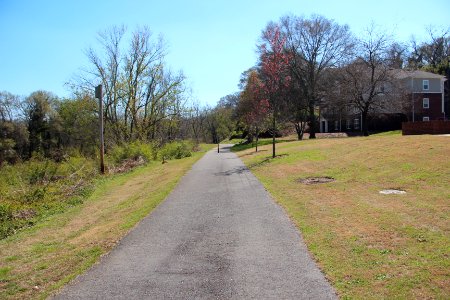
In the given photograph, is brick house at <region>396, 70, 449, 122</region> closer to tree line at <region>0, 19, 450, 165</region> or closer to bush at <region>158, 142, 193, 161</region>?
tree line at <region>0, 19, 450, 165</region>

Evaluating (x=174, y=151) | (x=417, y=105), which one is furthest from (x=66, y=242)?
(x=417, y=105)

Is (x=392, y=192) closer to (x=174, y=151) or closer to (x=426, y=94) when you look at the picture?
(x=174, y=151)

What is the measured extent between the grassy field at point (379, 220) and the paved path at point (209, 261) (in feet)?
1.30

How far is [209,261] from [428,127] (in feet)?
88.6

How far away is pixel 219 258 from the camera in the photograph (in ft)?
20.9

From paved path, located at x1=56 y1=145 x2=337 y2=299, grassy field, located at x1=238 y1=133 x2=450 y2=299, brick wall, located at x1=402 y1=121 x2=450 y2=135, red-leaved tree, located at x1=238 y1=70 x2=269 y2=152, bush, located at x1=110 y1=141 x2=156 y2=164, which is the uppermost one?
red-leaved tree, located at x1=238 y1=70 x2=269 y2=152

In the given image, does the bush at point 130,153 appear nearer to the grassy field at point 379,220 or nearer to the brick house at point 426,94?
the grassy field at point 379,220

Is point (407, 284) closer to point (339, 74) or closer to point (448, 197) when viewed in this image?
point (448, 197)

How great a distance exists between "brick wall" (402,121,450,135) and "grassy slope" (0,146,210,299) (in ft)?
70.6

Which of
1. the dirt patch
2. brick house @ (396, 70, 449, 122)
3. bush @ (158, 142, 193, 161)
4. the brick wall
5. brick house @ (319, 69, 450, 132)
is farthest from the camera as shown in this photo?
brick house @ (396, 70, 449, 122)

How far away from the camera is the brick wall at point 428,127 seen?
91.0ft

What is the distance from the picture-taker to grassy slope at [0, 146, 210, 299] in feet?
19.9

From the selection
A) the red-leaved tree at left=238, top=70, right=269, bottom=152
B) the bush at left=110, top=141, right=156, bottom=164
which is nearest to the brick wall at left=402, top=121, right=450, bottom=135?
the red-leaved tree at left=238, top=70, right=269, bottom=152

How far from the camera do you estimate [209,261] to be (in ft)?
20.5
